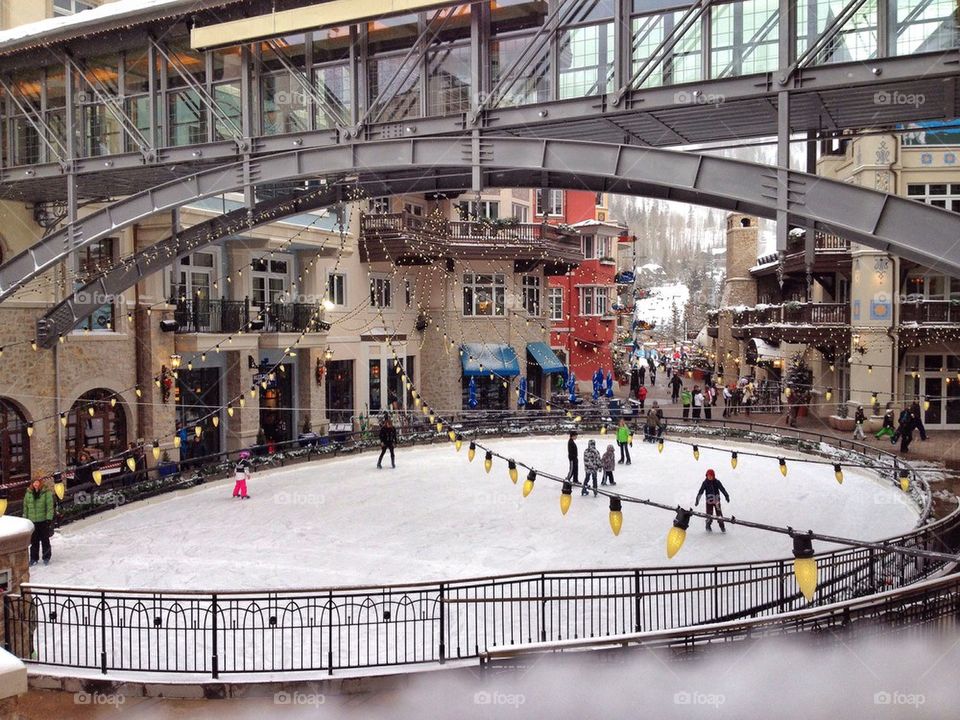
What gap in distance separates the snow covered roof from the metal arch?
126 inches

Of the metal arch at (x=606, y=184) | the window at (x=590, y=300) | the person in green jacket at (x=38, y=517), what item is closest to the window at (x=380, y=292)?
the window at (x=590, y=300)

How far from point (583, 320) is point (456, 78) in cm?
3267

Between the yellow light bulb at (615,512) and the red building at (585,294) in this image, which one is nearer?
the yellow light bulb at (615,512)

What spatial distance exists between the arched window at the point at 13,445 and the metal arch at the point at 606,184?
4380 mm

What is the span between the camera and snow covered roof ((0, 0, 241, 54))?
16203 millimetres

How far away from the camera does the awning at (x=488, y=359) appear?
37.8m

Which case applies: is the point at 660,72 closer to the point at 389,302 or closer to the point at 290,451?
the point at 290,451

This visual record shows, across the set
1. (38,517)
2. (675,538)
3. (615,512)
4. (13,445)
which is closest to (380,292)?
(13,445)

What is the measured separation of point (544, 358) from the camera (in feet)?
133

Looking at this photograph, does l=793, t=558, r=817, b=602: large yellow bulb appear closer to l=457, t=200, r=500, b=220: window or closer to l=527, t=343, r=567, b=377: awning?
l=457, t=200, r=500, b=220: window

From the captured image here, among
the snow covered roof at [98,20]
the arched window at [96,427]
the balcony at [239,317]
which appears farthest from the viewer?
the balcony at [239,317]

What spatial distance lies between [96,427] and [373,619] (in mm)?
15480

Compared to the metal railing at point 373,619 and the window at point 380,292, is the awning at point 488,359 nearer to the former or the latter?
the window at point 380,292

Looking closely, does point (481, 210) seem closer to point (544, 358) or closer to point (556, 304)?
point (544, 358)
